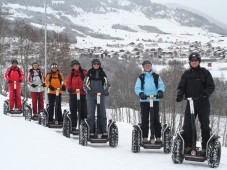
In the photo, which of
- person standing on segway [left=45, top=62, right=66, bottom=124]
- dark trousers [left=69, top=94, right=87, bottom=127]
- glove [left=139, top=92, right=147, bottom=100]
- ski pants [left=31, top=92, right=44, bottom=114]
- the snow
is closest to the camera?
the snow

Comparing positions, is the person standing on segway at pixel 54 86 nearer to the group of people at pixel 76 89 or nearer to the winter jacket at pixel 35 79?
the group of people at pixel 76 89

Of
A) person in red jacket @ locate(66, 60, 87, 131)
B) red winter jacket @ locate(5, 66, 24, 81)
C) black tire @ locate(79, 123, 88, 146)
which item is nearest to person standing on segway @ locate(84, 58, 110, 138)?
black tire @ locate(79, 123, 88, 146)

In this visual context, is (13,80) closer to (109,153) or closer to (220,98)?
Result: (109,153)

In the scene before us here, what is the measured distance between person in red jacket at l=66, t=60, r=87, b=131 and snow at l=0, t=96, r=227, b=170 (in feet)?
5.39

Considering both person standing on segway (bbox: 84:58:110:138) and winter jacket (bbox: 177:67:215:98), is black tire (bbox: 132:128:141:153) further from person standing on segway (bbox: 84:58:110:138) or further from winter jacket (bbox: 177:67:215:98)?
winter jacket (bbox: 177:67:215:98)

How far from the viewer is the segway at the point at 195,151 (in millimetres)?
8289

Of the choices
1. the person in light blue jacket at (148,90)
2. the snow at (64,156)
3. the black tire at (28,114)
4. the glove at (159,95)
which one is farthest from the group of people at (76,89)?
the glove at (159,95)

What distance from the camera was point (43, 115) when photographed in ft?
46.3

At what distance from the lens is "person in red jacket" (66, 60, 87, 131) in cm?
1211

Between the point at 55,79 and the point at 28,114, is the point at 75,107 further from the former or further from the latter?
the point at 28,114

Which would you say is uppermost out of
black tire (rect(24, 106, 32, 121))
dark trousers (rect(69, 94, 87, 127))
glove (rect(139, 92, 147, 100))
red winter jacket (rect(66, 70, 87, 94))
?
red winter jacket (rect(66, 70, 87, 94))

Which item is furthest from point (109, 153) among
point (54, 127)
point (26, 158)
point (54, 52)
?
point (54, 52)

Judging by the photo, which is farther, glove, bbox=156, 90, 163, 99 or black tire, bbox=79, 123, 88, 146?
black tire, bbox=79, 123, 88, 146

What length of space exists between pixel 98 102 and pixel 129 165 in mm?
2914
